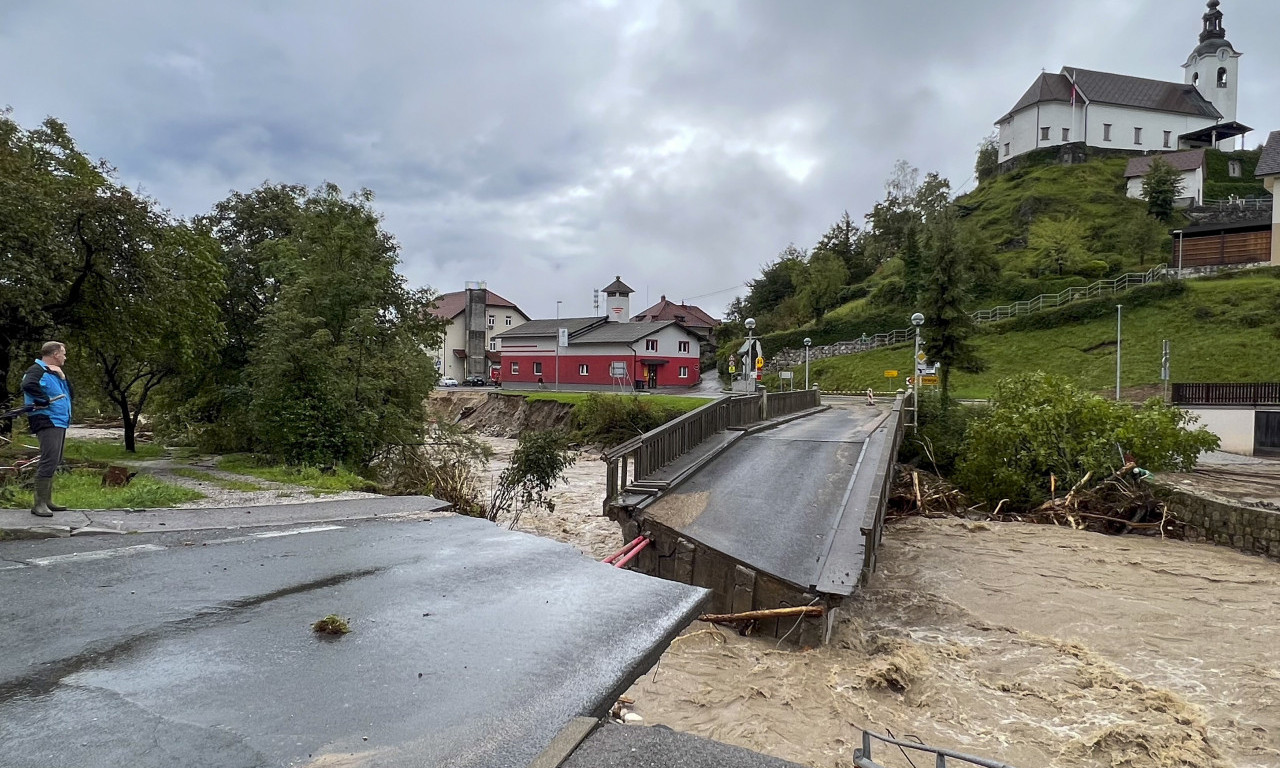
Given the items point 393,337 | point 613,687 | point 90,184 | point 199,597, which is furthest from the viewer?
point 393,337

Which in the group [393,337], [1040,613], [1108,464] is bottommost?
[1040,613]

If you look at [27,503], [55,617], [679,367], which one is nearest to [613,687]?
[55,617]

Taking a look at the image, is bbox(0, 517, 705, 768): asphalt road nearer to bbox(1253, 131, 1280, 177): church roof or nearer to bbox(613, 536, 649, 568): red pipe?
bbox(613, 536, 649, 568): red pipe

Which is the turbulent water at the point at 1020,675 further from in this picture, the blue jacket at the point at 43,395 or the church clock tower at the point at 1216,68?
the church clock tower at the point at 1216,68

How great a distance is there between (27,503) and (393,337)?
1255cm

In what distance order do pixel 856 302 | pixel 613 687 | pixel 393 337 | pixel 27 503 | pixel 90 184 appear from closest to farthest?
1. pixel 613 687
2. pixel 27 503
3. pixel 90 184
4. pixel 393 337
5. pixel 856 302

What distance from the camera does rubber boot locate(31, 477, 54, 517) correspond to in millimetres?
8000

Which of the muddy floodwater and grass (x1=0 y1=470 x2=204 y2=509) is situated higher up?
grass (x1=0 y1=470 x2=204 y2=509)

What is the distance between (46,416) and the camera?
805 cm

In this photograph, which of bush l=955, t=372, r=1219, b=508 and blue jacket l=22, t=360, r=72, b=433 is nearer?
blue jacket l=22, t=360, r=72, b=433

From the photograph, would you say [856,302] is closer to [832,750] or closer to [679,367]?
[679,367]

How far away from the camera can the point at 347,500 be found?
10.9 meters

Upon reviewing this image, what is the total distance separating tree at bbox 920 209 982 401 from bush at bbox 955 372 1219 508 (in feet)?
38.1

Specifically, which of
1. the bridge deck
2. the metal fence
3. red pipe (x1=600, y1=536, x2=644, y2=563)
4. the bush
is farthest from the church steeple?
red pipe (x1=600, y1=536, x2=644, y2=563)
